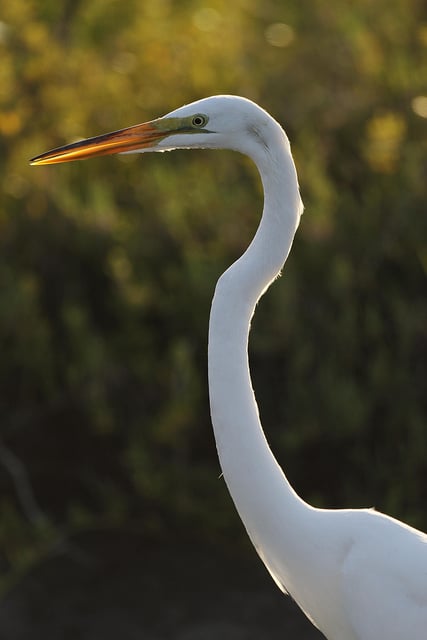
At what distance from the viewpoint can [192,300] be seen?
17.0 feet

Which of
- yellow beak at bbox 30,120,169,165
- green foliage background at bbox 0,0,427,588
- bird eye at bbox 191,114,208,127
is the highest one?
bird eye at bbox 191,114,208,127

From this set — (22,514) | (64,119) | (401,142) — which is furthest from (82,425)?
(401,142)

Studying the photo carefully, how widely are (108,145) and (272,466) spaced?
2.75ft

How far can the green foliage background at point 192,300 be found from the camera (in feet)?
16.7

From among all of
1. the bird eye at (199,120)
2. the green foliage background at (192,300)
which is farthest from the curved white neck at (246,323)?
the green foliage background at (192,300)

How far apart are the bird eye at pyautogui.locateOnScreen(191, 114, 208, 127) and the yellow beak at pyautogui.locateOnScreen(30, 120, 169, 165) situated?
0.11 m

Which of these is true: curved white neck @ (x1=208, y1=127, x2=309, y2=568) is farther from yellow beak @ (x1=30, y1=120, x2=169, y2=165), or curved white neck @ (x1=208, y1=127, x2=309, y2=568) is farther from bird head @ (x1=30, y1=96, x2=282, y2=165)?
yellow beak @ (x1=30, y1=120, x2=169, y2=165)

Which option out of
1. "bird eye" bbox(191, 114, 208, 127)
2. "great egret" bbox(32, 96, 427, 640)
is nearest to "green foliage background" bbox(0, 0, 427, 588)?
"great egret" bbox(32, 96, 427, 640)

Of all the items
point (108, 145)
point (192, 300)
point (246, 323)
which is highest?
point (108, 145)

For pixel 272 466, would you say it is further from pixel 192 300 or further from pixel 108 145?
pixel 192 300

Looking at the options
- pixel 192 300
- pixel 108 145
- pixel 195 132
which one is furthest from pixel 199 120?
pixel 192 300

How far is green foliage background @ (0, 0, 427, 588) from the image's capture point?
510cm

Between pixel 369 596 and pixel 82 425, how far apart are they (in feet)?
9.73

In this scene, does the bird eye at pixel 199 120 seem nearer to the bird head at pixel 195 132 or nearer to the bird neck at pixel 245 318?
the bird head at pixel 195 132
